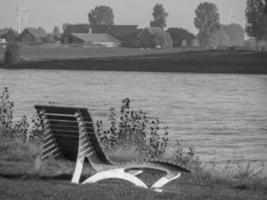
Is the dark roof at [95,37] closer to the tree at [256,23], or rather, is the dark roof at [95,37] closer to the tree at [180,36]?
the tree at [180,36]

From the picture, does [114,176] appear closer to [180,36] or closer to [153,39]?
[153,39]

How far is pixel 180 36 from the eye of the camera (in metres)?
188

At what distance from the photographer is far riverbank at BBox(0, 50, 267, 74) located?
87438mm

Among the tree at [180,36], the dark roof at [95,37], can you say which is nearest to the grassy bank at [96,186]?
the dark roof at [95,37]

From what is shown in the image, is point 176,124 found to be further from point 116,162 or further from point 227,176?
point 116,162

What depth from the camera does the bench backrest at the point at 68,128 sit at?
38.8ft

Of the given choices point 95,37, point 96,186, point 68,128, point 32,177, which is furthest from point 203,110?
point 95,37

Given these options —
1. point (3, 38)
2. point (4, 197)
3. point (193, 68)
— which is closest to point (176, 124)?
point (4, 197)

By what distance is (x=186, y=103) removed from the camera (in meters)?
40.8

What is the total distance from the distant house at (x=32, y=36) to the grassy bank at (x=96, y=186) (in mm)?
160390

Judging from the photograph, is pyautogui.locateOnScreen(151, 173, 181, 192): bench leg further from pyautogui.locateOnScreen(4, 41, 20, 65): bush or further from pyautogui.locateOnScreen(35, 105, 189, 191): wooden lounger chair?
pyautogui.locateOnScreen(4, 41, 20, 65): bush

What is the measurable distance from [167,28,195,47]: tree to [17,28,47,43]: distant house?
22.6 metres

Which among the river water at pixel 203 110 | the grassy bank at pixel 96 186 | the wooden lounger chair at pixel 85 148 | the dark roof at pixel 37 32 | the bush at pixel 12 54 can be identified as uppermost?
the wooden lounger chair at pixel 85 148

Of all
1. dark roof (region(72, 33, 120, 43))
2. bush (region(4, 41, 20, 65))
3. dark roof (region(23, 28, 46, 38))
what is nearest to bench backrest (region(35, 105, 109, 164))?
bush (region(4, 41, 20, 65))
